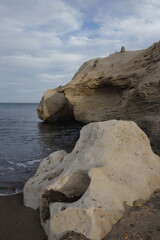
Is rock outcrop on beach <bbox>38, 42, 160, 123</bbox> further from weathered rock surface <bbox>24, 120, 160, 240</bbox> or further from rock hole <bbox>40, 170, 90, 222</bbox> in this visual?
rock hole <bbox>40, 170, 90, 222</bbox>

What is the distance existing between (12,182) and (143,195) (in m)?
3.76

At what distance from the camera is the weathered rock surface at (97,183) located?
116 inches

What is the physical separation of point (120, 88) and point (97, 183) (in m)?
9.09

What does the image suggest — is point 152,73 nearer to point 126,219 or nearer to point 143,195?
point 143,195

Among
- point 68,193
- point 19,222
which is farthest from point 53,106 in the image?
point 68,193

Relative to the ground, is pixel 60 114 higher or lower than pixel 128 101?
lower

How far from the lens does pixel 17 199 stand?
4.95m

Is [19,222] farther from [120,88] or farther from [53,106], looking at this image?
[53,106]

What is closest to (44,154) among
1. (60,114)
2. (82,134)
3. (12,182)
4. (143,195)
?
(12,182)

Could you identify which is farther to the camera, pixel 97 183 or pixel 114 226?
pixel 97 183

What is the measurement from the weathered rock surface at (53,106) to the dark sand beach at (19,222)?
1506 centimetres

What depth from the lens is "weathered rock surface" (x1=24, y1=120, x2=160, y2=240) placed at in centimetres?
295

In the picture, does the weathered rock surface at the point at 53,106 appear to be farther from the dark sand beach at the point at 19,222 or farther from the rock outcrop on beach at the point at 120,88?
the dark sand beach at the point at 19,222

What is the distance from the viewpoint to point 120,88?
39.2 ft
